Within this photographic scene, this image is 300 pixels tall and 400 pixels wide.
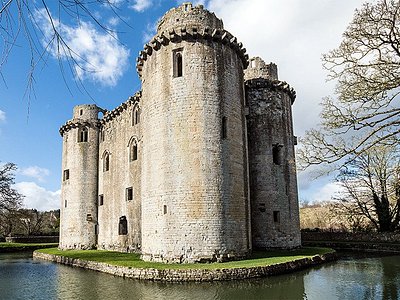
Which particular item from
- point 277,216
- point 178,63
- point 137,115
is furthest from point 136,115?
point 277,216

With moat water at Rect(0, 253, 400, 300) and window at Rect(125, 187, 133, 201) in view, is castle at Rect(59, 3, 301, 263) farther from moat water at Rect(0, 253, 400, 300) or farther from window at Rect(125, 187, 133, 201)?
moat water at Rect(0, 253, 400, 300)

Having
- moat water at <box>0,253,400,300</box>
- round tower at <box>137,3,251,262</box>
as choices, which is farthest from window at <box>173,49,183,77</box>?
moat water at <box>0,253,400,300</box>

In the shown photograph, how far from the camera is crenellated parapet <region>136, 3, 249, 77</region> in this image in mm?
19141

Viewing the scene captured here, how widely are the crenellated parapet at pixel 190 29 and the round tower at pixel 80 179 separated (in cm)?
1381

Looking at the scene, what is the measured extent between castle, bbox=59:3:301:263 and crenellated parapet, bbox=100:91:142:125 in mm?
146

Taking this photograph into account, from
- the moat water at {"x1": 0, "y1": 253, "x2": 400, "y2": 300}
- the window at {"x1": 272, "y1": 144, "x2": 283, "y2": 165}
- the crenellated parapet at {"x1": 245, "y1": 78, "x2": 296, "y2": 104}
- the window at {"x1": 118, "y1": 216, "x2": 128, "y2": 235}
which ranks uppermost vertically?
the crenellated parapet at {"x1": 245, "y1": 78, "x2": 296, "y2": 104}

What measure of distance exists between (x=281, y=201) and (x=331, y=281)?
940 centimetres

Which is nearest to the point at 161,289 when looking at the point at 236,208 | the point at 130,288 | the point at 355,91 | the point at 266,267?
the point at 130,288

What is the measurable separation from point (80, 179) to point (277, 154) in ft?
53.8

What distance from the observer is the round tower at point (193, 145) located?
17188 millimetres

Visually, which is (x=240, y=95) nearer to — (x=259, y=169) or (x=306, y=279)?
(x=259, y=169)

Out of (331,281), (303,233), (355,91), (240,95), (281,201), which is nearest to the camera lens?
(355,91)

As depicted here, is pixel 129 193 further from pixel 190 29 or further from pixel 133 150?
Answer: pixel 190 29

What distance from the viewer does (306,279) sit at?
15297 mm
